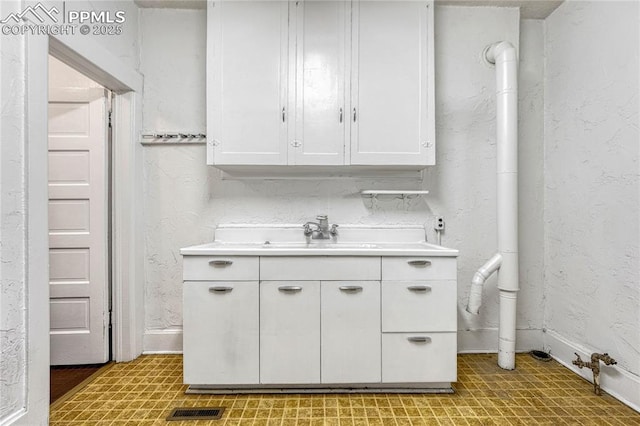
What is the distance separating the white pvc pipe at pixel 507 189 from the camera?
6.89ft

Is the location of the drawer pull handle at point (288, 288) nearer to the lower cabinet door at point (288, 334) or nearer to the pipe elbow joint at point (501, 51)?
the lower cabinet door at point (288, 334)

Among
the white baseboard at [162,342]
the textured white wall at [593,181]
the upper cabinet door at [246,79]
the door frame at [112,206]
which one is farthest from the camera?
the white baseboard at [162,342]

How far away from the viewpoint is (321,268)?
5.97 feet

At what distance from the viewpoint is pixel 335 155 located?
6.86ft

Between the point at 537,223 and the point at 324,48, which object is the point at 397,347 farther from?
the point at 324,48

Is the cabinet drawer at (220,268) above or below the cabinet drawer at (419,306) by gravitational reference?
above

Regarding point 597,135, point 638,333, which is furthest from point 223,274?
point 597,135

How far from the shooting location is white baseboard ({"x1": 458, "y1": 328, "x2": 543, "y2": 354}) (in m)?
2.38

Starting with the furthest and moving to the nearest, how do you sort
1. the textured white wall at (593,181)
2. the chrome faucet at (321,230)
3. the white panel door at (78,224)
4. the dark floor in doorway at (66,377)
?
the chrome faucet at (321,230) → the white panel door at (78,224) → the dark floor in doorway at (66,377) → the textured white wall at (593,181)

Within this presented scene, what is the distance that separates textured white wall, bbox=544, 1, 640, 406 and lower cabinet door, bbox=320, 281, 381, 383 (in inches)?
53.9

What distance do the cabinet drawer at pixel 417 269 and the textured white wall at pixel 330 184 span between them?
0.62 metres

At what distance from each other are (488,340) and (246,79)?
2521 mm

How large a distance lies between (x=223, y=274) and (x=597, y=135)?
2.40 m

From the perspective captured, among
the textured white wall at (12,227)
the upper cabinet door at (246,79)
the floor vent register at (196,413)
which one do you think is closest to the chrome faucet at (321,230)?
the upper cabinet door at (246,79)
